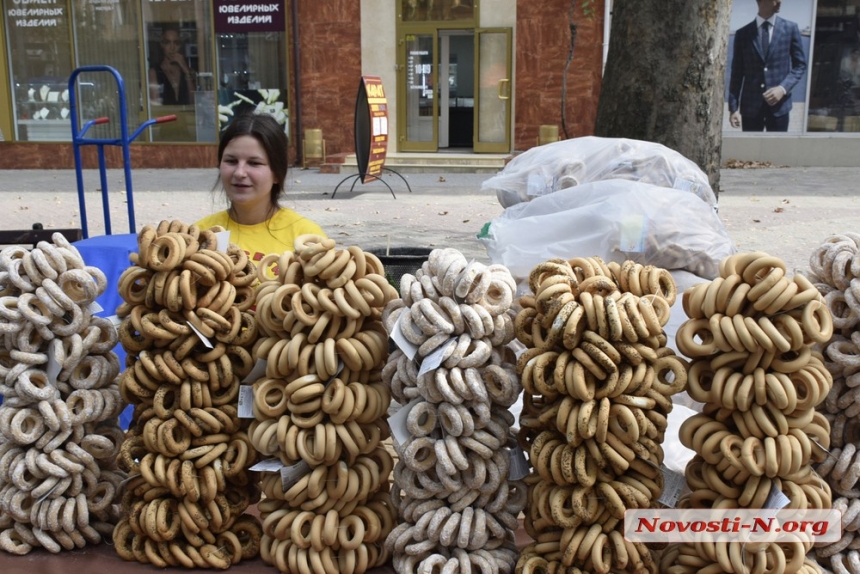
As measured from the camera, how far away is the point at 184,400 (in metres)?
2.23

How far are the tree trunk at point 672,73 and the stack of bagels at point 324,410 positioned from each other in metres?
3.16

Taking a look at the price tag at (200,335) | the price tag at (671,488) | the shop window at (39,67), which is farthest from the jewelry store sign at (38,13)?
the price tag at (671,488)

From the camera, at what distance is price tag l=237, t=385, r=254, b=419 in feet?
7.47

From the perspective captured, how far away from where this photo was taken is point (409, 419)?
209cm

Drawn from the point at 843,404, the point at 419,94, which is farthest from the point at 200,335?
the point at 419,94

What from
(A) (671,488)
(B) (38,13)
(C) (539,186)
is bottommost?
(A) (671,488)

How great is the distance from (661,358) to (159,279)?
129cm

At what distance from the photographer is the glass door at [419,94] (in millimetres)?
13992

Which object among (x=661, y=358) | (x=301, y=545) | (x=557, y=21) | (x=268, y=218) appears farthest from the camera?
(x=557, y=21)

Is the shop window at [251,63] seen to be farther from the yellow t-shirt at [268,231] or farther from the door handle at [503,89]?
the yellow t-shirt at [268,231]

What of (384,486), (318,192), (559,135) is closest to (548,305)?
(384,486)

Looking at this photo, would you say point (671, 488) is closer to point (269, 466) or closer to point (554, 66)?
point (269, 466)

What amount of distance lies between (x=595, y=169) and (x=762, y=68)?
1066 centimetres

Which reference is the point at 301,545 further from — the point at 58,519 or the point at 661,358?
the point at 661,358
